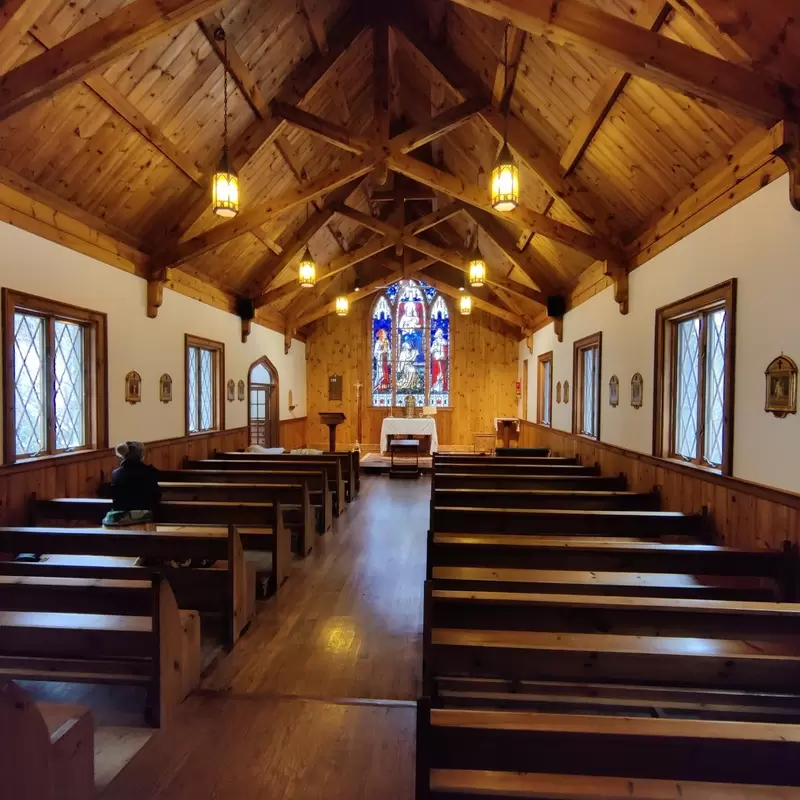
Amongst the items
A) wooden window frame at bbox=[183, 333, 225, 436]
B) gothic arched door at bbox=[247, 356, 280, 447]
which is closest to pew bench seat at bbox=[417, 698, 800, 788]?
wooden window frame at bbox=[183, 333, 225, 436]

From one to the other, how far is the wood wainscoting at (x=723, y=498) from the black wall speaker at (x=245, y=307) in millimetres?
6106

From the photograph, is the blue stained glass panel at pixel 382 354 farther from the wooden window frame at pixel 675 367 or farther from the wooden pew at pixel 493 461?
the wooden window frame at pixel 675 367

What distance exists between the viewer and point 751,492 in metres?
3.22

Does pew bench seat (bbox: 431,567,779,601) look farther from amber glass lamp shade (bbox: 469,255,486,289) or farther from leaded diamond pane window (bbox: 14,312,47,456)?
amber glass lamp shade (bbox: 469,255,486,289)

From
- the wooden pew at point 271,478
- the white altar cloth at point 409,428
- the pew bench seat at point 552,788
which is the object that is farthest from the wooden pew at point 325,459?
the pew bench seat at point 552,788

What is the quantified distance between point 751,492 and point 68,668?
12.7 ft

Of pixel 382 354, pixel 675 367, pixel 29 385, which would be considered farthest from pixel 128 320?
pixel 382 354

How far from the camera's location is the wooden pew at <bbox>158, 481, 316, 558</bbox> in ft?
15.5

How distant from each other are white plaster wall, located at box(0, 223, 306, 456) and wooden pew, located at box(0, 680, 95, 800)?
3.81 meters

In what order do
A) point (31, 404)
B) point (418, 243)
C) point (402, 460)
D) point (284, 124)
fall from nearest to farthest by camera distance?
point (31, 404), point (284, 124), point (418, 243), point (402, 460)

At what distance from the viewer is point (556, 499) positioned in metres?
4.45

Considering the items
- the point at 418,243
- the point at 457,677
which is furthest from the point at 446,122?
the point at 457,677

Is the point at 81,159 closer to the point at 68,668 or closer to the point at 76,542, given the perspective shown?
the point at 76,542

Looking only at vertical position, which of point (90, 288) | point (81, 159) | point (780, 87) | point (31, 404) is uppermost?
point (81, 159)
